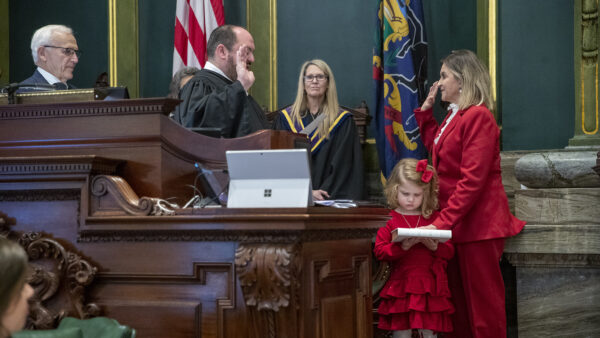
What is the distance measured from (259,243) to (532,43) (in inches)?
125

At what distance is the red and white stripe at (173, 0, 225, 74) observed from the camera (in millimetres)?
6555

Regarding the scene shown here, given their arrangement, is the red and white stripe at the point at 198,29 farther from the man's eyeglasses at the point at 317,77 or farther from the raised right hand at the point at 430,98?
the raised right hand at the point at 430,98

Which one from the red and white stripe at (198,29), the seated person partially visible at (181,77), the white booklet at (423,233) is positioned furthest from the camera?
the red and white stripe at (198,29)

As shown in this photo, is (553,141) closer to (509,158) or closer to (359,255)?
(509,158)

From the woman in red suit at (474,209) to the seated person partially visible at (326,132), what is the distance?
2.98 feet

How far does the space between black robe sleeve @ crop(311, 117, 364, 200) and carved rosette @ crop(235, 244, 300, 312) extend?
2.79m

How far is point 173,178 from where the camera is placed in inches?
112

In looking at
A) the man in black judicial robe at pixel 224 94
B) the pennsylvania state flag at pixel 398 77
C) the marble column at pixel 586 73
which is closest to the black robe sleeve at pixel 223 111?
the man in black judicial robe at pixel 224 94

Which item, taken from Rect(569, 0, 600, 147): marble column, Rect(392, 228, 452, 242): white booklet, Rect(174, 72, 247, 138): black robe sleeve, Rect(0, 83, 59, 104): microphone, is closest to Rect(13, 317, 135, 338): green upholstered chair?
Rect(0, 83, 59, 104): microphone

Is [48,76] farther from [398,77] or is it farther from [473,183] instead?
[473,183]

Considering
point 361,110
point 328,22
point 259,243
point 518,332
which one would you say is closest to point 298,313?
point 259,243

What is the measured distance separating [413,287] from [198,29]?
3.31 m

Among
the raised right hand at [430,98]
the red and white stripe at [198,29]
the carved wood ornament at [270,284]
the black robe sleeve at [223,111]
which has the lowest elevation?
the carved wood ornament at [270,284]

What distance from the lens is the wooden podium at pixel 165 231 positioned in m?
2.45
